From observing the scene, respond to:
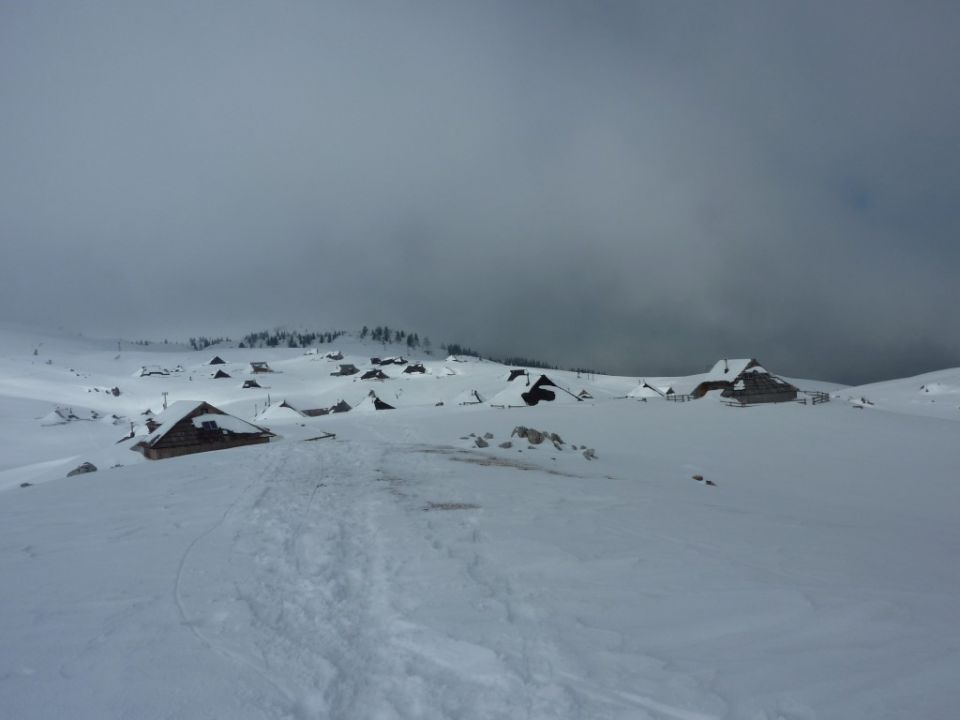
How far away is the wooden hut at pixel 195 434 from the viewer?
2783cm

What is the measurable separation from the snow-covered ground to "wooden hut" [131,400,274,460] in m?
14.9

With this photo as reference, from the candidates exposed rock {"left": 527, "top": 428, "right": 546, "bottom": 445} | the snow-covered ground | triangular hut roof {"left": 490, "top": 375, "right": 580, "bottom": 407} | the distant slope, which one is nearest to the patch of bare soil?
the snow-covered ground

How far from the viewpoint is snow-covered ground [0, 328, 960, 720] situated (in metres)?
3.66

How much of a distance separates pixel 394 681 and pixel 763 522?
9.04m

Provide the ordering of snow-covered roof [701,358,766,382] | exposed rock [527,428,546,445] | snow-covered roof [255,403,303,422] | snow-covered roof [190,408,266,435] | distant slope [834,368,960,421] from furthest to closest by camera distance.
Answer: snow-covered roof [701,358,766,382] → snow-covered roof [255,403,303,422] → distant slope [834,368,960,421] → snow-covered roof [190,408,266,435] → exposed rock [527,428,546,445]

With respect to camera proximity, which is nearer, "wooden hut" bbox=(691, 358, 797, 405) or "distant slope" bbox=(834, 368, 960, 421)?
"wooden hut" bbox=(691, 358, 797, 405)

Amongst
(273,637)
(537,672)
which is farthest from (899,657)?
(273,637)

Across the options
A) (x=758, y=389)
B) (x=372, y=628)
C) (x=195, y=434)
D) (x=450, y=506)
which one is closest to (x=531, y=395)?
(x=758, y=389)

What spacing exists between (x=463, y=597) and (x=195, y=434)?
29.4 meters

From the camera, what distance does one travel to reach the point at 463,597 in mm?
5477

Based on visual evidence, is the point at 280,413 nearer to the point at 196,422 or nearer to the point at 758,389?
the point at 196,422

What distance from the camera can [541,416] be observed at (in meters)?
41.6

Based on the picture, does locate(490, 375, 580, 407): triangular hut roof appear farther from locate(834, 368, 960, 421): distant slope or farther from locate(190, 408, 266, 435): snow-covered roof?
locate(834, 368, 960, 421): distant slope

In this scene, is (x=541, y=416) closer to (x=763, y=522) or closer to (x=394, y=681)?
(x=763, y=522)
